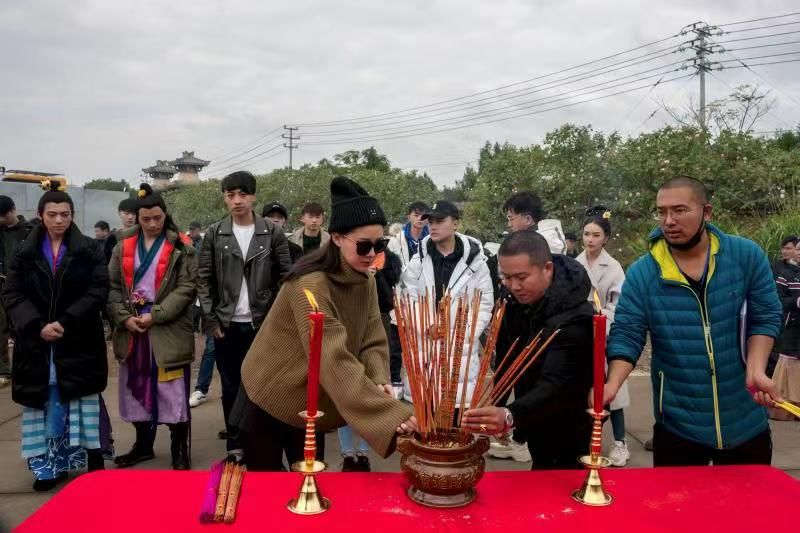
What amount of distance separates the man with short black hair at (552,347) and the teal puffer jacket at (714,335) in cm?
19

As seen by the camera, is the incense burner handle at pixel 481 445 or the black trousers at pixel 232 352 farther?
the black trousers at pixel 232 352

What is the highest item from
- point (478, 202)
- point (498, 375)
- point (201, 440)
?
point (478, 202)

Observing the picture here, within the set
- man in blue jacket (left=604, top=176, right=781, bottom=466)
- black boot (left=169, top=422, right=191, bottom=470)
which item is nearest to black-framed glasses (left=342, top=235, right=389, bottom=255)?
man in blue jacket (left=604, top=176, right=781, bottom=466)

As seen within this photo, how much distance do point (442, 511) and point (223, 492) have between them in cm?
53

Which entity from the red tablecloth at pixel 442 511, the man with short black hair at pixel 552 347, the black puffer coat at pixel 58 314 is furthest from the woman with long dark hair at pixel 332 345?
the black puffer coat at pixel 58 314

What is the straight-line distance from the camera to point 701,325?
82.5 inches

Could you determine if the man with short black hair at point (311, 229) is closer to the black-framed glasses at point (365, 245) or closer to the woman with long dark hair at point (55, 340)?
the woman with long dark hair at point (55, 340)

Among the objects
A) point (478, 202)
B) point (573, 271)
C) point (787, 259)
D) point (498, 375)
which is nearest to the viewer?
point (498, 375)

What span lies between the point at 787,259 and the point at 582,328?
4028 mm

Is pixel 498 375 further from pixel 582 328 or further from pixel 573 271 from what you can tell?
pixel 573 271

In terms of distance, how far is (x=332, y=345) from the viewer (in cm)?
174

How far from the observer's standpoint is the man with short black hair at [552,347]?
1972 mm

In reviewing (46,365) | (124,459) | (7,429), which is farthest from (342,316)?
(7,429)

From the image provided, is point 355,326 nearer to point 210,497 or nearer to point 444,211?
point 210,497
